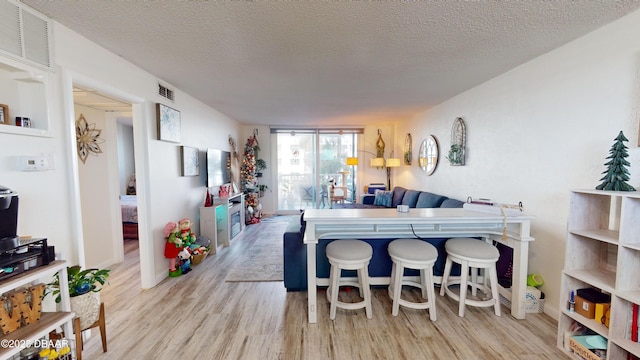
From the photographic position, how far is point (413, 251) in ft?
6.98

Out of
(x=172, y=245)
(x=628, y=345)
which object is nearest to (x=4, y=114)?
(x=172, y=245)

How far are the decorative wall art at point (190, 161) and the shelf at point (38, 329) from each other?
6.90 ft

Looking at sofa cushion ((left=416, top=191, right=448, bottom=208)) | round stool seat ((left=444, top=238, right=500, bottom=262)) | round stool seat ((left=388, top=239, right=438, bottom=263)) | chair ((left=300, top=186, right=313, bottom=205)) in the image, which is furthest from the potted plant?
chair ((left=300, top=186, right=313, bottom=205))

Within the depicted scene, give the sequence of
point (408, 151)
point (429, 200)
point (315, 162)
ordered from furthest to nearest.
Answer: point (315, 162)
point (408, 151)
point (429, 200)

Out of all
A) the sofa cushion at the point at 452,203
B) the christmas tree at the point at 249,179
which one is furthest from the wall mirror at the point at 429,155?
the christmas tree at the point at 249,179

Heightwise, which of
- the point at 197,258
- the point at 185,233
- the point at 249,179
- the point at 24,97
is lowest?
the point at 197,258

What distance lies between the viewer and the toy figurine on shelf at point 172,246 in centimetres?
300

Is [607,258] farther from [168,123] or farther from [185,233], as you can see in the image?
[168,123]

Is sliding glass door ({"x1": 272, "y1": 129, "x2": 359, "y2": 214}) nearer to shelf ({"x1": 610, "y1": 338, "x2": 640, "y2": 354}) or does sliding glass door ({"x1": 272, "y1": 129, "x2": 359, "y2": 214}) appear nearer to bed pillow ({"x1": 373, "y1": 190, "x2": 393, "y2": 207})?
bed pillow ({"x1": 373, "y1": 190, "x2": 393, "y2": 207})

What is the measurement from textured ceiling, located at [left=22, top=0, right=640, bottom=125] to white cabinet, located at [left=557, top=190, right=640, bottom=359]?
4.17 ft

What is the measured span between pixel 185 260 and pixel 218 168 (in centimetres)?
178

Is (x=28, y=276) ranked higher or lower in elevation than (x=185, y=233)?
higher

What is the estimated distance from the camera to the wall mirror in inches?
168

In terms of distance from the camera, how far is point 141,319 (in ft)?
7.23
